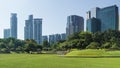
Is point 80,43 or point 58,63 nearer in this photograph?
point 58,63

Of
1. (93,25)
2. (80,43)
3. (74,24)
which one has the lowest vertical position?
(80,43)

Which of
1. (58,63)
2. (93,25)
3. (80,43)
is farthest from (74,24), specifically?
(58,63)

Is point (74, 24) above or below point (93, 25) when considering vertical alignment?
above

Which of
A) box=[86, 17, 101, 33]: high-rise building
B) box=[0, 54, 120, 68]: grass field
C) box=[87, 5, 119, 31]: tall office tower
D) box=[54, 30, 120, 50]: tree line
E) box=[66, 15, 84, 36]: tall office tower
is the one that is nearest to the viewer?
box=[0, 54, 120, 68]: grass field

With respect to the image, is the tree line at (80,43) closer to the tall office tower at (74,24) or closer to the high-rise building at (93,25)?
the high-rise building at (93,25)

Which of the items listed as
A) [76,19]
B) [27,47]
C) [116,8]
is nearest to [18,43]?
[27,47]

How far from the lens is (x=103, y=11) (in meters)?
159

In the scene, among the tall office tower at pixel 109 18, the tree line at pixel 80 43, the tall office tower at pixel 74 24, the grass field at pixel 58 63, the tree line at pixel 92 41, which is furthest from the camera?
the tall office tower at pixel 74 24

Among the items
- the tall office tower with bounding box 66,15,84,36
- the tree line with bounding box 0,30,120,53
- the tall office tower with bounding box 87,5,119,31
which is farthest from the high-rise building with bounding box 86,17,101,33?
the tree line with bounding box 0,30,120,53

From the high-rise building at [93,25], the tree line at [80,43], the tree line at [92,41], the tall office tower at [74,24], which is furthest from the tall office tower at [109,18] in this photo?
the tree line at [80,43]

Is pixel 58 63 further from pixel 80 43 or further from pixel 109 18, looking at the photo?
pixel 109 18

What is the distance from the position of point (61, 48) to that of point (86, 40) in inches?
371

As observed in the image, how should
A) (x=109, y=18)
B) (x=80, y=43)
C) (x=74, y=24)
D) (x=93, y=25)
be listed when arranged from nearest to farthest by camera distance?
(x=80, y=43), (x=93, y=25), (x=109, y=18), (x=74, y=24)

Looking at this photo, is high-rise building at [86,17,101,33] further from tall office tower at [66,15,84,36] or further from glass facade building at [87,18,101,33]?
tall office tower at [66,15,84,36]
